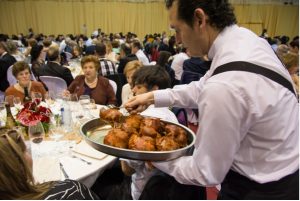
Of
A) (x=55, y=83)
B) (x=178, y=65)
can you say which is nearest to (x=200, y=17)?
(x=55, y=83)

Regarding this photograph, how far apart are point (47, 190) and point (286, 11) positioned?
57.4 feet

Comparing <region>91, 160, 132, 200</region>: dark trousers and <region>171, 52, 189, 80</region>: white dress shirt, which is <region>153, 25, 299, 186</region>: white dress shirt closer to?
<region>91, 160, 132, 200</region>: dark trousers

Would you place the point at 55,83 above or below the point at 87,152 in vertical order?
below

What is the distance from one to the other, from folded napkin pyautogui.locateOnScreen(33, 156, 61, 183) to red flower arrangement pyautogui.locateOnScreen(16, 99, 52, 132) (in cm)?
30

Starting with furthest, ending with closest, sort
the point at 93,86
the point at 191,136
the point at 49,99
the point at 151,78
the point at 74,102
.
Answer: the point at 93,86 → the point at 49,99 → the point at 74,102 → the point at 151,78 → the point at 191,136

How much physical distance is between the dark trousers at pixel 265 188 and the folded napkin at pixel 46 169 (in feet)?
2.92

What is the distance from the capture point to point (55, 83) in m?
3.72

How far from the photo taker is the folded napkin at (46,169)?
1463 millimetres

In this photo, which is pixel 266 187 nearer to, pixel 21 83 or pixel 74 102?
pixel 74 102

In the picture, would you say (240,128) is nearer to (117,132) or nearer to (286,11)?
(117,132)

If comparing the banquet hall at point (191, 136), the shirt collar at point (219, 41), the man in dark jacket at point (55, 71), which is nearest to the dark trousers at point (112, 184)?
the banquet hall at point (191, 136)

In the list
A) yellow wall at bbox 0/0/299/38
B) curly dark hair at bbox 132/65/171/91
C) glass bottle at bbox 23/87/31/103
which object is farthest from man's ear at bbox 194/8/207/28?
yellow wall at bbox 0/0/299/38

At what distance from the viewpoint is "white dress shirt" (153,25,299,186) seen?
0.91 meters

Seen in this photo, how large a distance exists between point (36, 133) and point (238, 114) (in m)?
1.40
